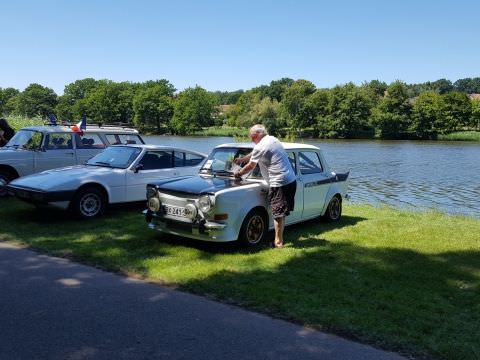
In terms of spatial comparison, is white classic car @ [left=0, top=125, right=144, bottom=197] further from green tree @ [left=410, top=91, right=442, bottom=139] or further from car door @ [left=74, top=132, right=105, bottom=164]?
green tree @ [left=410, top=91, right=442, bottom=139]

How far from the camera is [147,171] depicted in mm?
10492

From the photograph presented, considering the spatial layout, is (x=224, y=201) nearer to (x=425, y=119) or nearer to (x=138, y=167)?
(x=138, y=167)

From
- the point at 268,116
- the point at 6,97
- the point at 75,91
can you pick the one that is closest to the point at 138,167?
the point at 268,116

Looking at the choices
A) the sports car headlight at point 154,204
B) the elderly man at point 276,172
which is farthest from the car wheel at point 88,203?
the elderly man at point 276,172

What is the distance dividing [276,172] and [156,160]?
433 centimetres

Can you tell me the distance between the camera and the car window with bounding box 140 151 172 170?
1060 centimetres

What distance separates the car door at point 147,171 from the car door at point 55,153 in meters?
3.10

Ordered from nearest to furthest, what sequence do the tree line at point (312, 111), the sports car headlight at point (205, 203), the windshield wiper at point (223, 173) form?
the sports car headlight at point (205, 203)
the windshield wiper at point (223, 173)
the tree line at point (312, 111)

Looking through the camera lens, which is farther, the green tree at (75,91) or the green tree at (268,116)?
the green tree at (75,91)

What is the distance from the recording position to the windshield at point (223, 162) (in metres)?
8.26

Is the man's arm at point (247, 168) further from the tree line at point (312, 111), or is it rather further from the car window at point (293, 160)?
the tree line at point (312, 111)

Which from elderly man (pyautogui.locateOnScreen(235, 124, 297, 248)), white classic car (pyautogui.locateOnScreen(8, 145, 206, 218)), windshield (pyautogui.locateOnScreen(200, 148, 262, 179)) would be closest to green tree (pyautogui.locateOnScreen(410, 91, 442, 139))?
white classic car (pyautogui.locateOnScreen(8, 145, 206, 218))

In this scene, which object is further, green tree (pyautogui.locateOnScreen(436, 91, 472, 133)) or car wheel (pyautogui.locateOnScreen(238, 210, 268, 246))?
green tree (pyautogui.locateOnScreen(436, 91, 472, 133))

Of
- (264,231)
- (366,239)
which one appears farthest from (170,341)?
(366,239)
